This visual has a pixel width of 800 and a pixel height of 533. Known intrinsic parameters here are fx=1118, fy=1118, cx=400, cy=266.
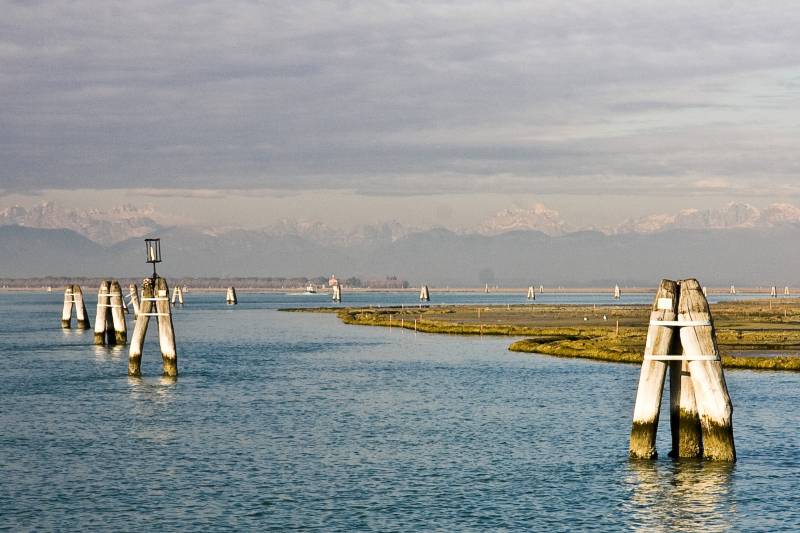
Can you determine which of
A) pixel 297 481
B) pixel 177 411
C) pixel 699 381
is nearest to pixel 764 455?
pixel 699 381

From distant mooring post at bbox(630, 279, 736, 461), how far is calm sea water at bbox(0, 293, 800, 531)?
3.25 feet

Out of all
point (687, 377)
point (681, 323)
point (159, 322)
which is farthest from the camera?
point (159, 322)

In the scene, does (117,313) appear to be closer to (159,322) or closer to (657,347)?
(159,322)

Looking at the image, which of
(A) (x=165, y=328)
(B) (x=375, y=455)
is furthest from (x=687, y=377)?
(A) (x=165, y=328)

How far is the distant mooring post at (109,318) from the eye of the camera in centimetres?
9894

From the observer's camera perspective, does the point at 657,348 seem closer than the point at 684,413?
Yes

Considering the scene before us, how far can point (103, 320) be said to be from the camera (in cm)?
10212

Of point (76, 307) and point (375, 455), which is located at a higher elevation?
point (76, 307)

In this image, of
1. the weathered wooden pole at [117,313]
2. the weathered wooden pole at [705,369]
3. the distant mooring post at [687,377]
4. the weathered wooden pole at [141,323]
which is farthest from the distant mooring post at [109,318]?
the weathered wooden pole at [705,369]

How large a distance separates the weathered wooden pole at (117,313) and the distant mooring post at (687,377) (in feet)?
230

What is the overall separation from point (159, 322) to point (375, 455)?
1114 inches

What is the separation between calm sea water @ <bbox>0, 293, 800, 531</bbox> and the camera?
30766 millimetres

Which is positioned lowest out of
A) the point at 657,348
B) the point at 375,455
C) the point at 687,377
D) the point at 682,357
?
the point at 375,455

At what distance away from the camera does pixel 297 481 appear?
3541 cm
